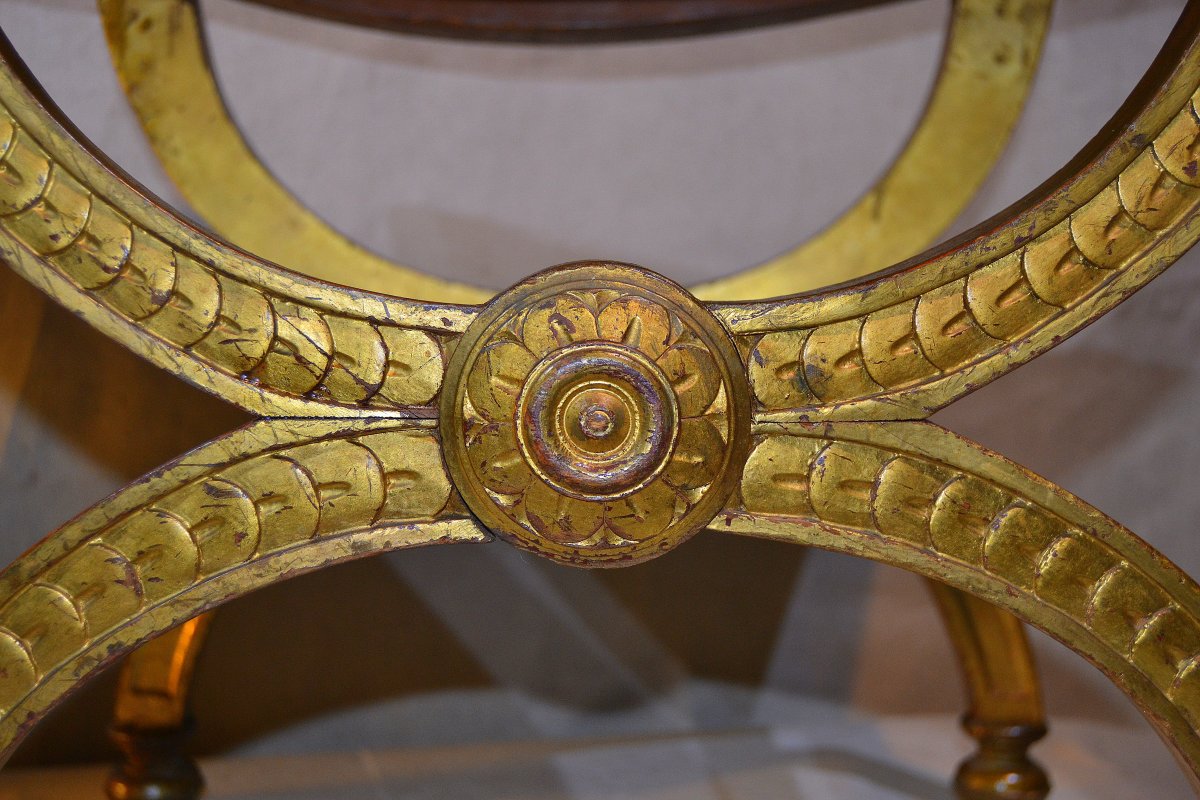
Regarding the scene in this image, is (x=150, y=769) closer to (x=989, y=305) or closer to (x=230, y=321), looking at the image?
(x=230, y=321)

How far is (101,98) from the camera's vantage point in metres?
0.82

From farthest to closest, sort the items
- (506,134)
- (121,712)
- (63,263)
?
(506,134) < (121,712) < (63,263)

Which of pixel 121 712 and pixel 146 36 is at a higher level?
pixel 146 36

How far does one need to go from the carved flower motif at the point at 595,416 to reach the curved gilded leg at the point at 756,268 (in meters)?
0.35

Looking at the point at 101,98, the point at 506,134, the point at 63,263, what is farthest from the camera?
the point at 506,134

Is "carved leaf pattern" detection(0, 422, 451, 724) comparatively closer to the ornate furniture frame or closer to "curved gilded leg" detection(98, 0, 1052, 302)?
the ornate furniture frame

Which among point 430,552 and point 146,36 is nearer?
point 146,36

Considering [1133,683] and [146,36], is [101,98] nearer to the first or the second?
[146,36]

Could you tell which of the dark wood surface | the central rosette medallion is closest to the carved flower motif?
the central rosette medallion

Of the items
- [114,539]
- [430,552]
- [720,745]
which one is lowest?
[114,539]

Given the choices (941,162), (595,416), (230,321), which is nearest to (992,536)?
(595,416)

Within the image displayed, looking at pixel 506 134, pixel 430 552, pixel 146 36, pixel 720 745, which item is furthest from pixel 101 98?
pixel 720 745

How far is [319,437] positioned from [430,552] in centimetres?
51

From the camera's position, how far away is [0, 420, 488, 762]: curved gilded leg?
0.39 m
